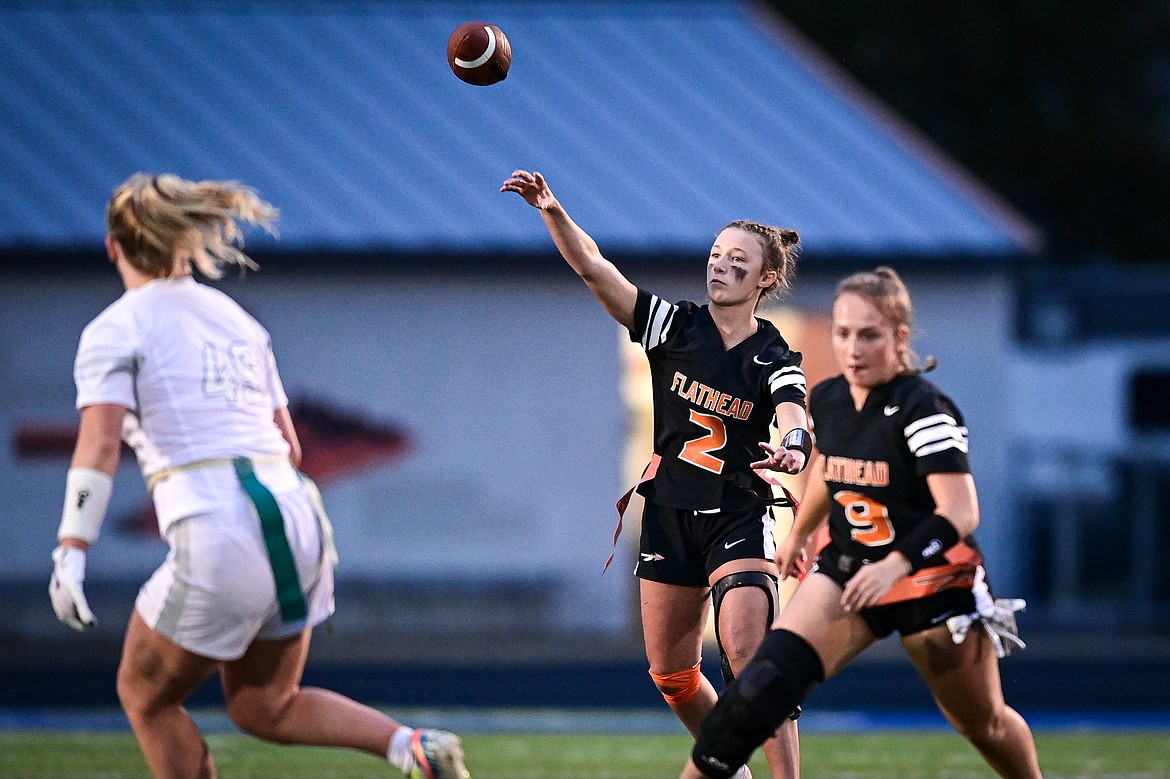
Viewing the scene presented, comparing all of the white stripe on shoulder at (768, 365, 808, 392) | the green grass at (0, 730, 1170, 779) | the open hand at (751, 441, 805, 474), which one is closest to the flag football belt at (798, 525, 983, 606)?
the open hand at (751, 441, 805, 474)

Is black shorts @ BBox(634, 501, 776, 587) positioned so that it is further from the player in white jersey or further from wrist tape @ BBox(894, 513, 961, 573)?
the player in white jersey

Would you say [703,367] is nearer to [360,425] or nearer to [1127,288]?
[360,425]

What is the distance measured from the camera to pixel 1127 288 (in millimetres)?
14773

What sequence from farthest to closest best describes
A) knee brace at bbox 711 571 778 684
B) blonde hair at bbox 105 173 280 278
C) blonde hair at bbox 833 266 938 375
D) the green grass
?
the green grass, knee brace at bbox 711 571 778 684, blonde hair at bbox 833 266 938 375, blonde hair at bbox 105 173 280 278

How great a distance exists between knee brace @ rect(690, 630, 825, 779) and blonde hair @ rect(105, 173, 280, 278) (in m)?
1.83

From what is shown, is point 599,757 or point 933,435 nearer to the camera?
point 933,435

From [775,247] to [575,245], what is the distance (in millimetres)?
672

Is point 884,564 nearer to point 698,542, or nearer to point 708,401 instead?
point 698,542

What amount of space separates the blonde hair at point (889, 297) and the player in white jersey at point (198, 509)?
1.72m

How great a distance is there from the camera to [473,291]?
46.5ft

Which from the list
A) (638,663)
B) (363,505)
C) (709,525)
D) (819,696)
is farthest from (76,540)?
Result: (363,505)

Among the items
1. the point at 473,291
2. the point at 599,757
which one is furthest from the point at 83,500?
the point at 473,291

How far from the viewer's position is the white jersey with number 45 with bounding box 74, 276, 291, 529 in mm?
4090

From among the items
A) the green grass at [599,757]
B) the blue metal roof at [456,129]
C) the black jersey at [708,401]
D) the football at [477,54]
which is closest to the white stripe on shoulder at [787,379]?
the black jersey at [708,401]
